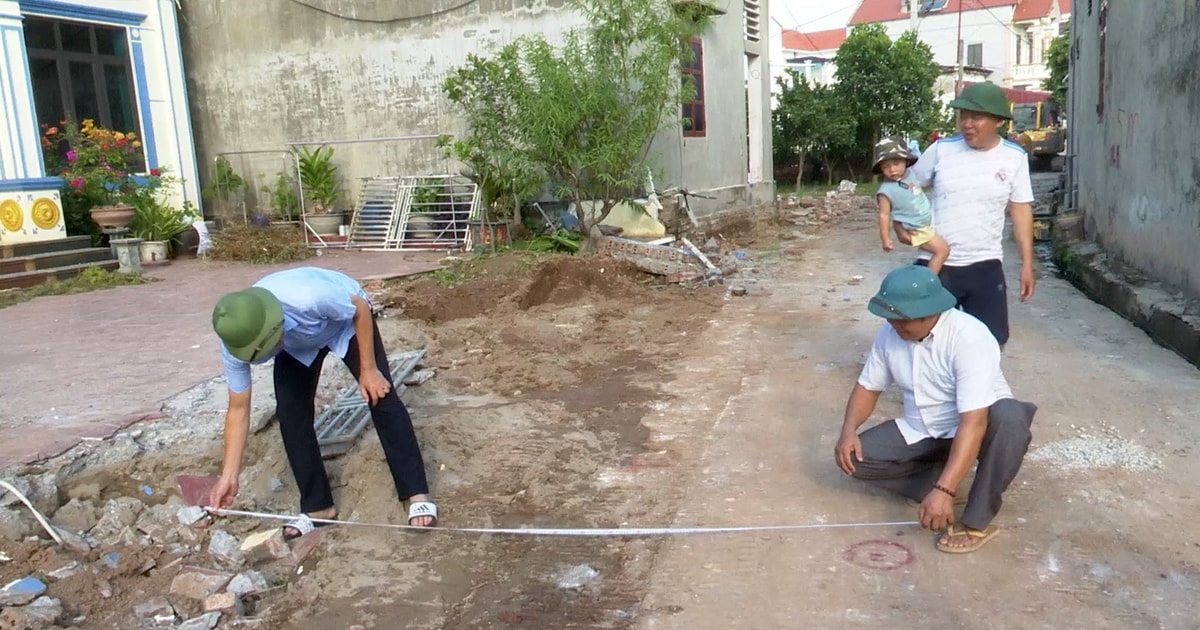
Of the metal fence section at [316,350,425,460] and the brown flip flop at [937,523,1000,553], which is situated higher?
the metal fence section at [316,350,425,460]

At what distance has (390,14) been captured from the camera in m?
13.2

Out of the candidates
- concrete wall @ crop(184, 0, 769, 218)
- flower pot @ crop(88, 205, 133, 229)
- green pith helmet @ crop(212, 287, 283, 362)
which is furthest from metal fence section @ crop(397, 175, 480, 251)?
green pith helmet @ crop(212, 287, 283, 362)

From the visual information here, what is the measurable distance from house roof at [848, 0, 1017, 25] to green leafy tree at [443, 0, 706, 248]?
133 feet

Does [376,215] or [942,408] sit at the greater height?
[376,215]

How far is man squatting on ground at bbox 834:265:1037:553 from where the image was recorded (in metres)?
3.14

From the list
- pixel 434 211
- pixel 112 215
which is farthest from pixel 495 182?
pixel 112 215

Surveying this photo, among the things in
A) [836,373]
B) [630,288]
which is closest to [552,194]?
[630,288]

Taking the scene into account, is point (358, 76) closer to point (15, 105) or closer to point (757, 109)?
point (15, 105)

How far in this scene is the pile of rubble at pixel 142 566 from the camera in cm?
320

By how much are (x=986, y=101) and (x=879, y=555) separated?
2.17 metres

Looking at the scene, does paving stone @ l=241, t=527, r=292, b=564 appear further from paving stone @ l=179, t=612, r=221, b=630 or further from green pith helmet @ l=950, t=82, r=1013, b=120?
green pith helmet @ l=950, t=82, r=1013, b=120

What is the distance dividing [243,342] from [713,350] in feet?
13.8

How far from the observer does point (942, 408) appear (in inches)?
132

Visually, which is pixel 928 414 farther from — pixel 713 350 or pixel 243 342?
pixel 713 350
